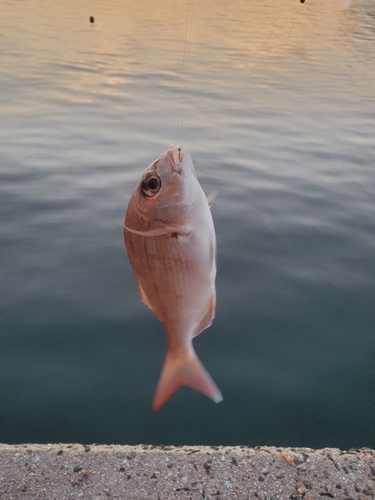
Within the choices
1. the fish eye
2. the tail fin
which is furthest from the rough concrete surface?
the fish eye

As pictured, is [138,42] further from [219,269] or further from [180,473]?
[180,473]

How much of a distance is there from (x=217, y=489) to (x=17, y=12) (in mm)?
39035

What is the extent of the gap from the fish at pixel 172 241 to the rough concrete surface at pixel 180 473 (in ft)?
2.72

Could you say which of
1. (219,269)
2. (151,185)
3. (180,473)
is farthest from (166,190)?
(219,269)

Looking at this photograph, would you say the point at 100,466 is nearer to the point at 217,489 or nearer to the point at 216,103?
the point at 217,489

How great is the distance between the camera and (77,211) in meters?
6.48

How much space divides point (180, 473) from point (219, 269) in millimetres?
2821

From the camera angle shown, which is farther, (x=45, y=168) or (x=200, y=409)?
(x=45, y=168)

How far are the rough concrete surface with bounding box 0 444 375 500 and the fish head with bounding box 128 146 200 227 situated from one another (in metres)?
Answer: 1.41

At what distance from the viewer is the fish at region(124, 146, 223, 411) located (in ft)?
6.38

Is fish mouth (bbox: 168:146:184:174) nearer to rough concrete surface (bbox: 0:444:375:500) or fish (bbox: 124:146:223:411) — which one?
fish (bbox: 124:146:223:411)

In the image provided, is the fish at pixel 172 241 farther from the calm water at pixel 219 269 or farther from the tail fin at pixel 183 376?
the calm water at pixel 219 269

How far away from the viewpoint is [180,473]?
104 inches

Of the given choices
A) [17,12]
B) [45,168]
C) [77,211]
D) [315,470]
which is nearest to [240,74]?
[45,168]
